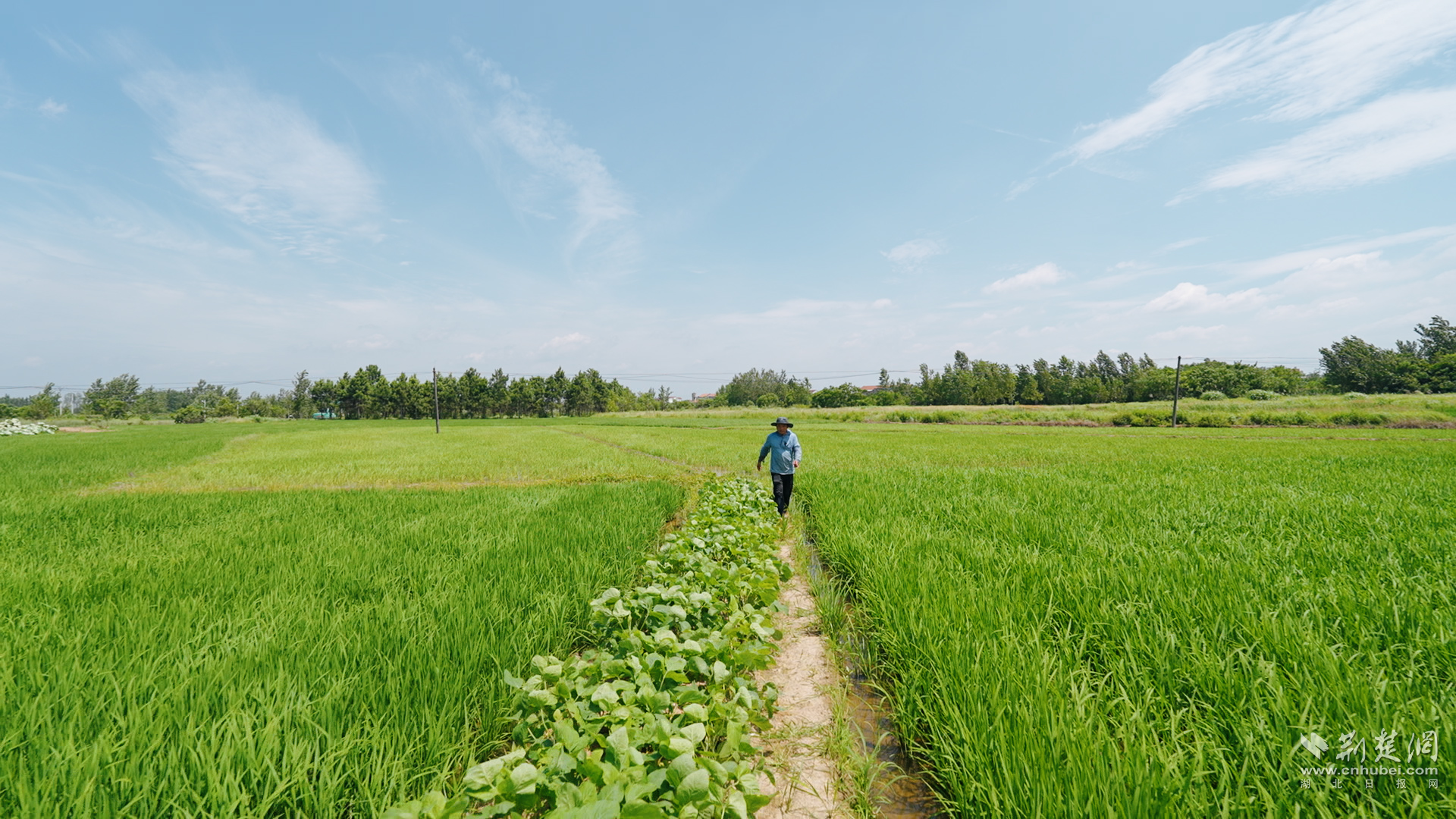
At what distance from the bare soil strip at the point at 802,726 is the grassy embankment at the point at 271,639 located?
139 cm

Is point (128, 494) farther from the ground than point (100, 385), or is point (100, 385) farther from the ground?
point (100, 385)

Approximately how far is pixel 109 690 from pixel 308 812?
1547 millimetres

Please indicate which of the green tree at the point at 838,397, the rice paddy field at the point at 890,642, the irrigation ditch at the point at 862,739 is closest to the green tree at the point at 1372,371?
the green tree at the point at 838,397

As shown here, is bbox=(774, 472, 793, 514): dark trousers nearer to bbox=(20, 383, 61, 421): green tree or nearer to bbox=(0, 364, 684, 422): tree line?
bbox=(0, 364, 684, 422): tree line

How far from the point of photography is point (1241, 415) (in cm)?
3478

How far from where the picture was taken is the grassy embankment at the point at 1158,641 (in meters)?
1.84

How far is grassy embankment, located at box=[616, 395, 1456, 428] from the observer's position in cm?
3183

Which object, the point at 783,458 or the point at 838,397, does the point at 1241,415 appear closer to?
the point at 783,458

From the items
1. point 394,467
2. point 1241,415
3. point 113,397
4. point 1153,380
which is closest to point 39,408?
point 113,397

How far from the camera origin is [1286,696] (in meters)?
2.26

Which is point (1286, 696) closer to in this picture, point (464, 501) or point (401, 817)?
point (401, 817)

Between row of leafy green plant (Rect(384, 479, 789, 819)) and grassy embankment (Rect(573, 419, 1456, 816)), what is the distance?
860 mm

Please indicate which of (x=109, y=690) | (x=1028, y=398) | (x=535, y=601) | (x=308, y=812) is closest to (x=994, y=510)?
(x=535, y=601)

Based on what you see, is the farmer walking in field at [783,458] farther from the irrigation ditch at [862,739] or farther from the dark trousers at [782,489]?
the irrigation ditch at [862,739]
